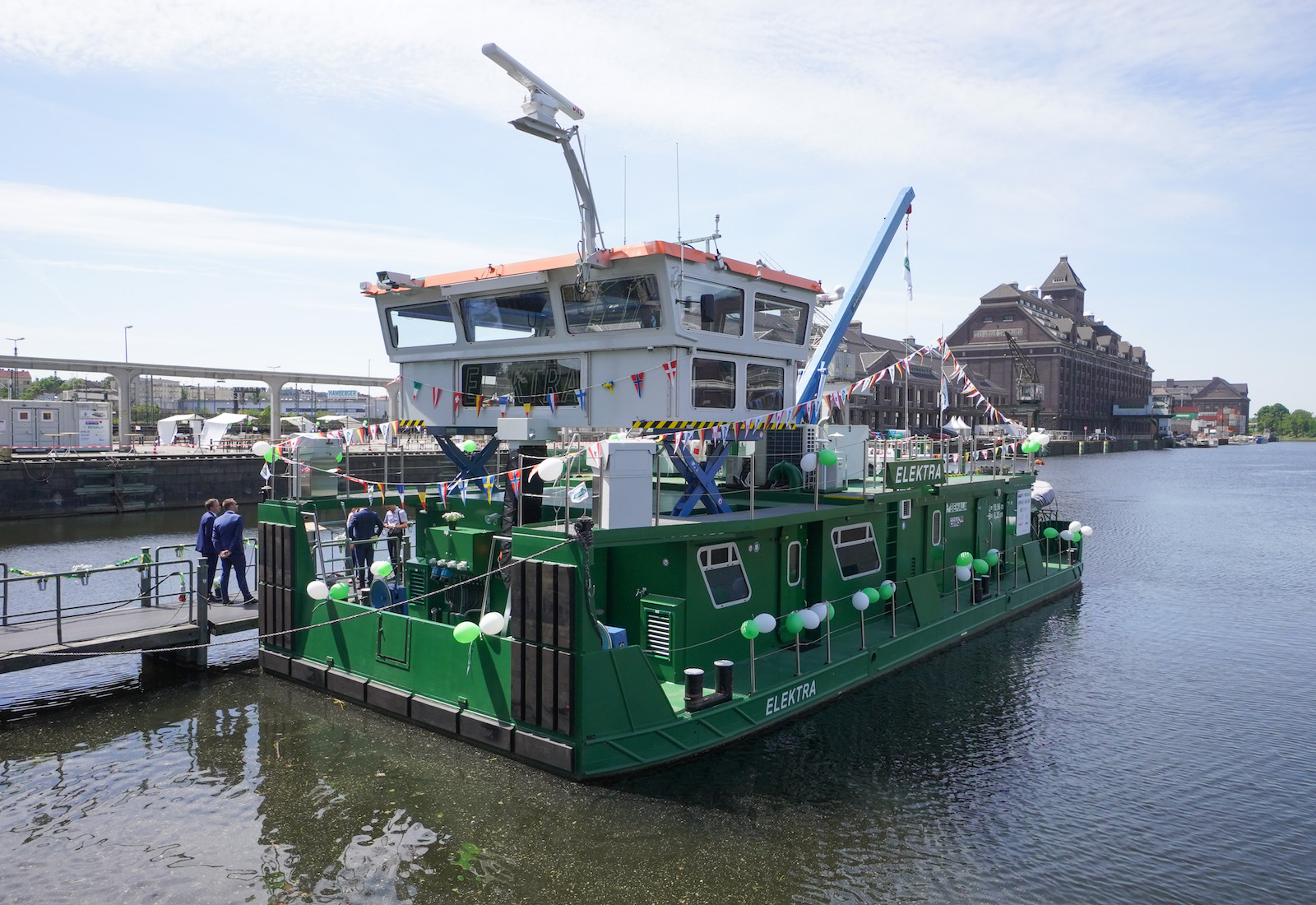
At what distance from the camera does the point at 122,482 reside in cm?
3678

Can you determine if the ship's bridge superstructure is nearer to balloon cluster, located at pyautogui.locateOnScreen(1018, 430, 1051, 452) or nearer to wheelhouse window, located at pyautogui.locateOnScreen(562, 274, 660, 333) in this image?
wheelhouse window, located at pyautogui.locateOnScreen(562, 274, 660, 333)

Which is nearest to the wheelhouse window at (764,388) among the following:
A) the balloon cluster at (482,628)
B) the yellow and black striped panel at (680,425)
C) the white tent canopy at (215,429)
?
the yellow and black striped panel at (680,425)

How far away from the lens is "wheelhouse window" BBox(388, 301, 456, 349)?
13812 millimetres

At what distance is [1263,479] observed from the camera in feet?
223

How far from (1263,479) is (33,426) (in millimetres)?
84827

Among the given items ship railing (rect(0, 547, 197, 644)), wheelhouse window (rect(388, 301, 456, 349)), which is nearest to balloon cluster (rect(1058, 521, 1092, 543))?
wheelhouse window (rect(388, 301, 456, 349))

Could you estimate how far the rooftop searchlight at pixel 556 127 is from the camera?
11.5 meters

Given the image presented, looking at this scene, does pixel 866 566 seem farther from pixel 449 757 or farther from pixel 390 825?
pixel 390 825

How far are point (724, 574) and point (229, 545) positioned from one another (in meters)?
8.62

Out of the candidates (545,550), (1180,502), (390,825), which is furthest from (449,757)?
(1180,502)

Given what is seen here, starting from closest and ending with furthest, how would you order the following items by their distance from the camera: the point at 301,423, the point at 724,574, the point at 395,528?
the point at 724,574
the point at 395,528
the point at 301,423

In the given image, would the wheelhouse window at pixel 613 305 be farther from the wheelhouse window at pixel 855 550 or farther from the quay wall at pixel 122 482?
the quay wall at pixel 122 482

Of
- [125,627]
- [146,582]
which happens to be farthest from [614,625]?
[146,582]

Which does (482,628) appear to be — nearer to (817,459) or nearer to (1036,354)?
(817,459)
